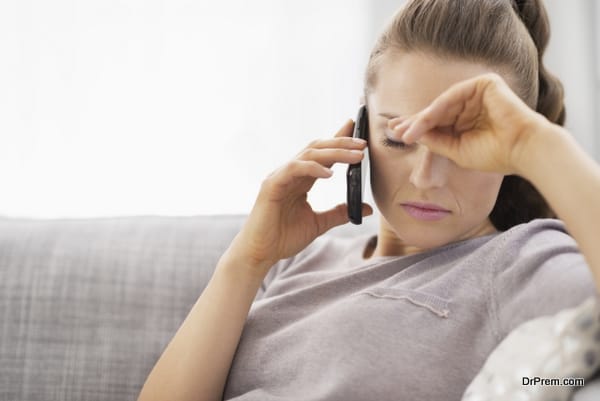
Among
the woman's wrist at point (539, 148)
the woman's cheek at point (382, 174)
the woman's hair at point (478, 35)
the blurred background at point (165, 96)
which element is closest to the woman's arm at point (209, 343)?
the woman's cheek at point (382, 174)

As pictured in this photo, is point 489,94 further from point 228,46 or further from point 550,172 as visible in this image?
point 228,46

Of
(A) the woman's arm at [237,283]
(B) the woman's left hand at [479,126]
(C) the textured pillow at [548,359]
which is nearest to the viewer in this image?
(C) the textured pillow at [548,359]

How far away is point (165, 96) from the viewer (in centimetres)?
230

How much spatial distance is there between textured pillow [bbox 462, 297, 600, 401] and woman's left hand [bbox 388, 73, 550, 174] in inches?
7.5

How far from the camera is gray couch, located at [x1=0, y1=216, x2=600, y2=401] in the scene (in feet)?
4.51

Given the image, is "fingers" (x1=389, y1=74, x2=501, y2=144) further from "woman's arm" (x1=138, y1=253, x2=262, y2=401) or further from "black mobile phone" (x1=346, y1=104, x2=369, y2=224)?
"woman's arm" (x1=138, y1=253, x2=262, y2=401)

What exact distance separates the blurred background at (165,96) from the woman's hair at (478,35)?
1.16 metres

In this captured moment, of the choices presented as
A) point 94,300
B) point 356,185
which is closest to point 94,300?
point 94,300

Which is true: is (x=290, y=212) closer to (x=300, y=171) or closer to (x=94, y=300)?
(x=300, y=171)

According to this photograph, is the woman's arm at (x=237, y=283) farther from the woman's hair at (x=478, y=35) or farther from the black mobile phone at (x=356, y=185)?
the woman's hair at (x=478, y=35)

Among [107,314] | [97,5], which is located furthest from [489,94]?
[97,5]

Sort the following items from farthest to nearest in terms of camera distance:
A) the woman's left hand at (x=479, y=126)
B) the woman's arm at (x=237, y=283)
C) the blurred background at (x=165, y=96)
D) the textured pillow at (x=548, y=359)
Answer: the blurred background at (x=165, y=96)
the woman's arm at (x=237, y=283)
the woman's left hand at (x=479, y=126)
the textured pillow at (x=548, y=359)

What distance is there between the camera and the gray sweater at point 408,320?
909 mm

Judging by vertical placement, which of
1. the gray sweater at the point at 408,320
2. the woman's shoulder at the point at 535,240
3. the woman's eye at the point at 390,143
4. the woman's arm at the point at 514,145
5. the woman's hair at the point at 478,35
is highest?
the woman's hair at the point at 478,35
